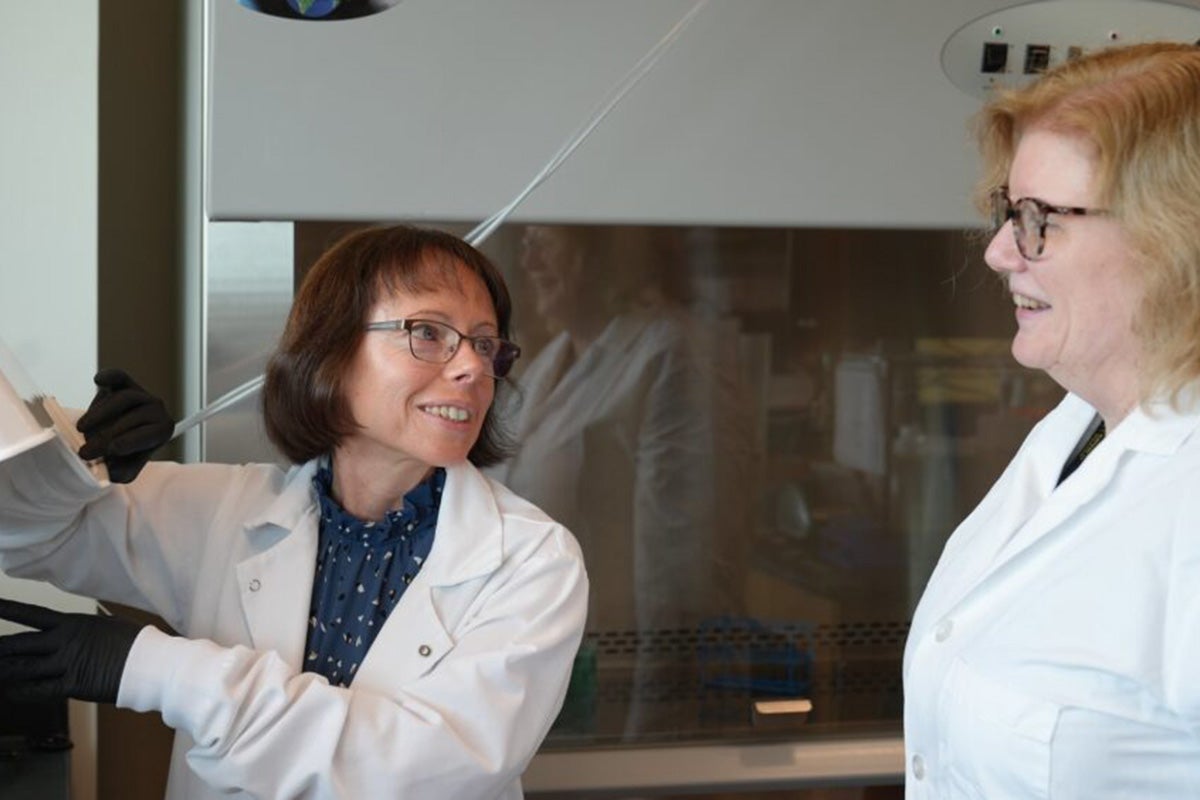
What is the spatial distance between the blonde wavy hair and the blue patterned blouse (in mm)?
613

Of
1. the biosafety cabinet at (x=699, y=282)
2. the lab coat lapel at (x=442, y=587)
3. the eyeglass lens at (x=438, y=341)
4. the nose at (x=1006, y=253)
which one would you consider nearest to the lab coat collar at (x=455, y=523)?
the lab coat lapel at (x=442, y=587)

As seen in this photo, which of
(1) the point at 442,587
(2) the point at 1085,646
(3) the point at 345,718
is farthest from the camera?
(1) the point at 442,587

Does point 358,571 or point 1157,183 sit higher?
point 1157,183

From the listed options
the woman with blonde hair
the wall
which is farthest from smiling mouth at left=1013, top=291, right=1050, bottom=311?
the wall

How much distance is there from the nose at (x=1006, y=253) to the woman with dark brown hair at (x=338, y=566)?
441mm

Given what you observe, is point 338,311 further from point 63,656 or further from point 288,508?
point 63,656

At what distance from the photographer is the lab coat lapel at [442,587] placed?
123cm

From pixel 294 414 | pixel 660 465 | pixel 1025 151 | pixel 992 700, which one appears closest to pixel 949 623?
pixel 992 700

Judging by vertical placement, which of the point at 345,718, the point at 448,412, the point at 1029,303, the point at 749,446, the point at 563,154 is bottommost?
the point at 345,718

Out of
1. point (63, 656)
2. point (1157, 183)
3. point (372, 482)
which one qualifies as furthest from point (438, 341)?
point (1157, 183)

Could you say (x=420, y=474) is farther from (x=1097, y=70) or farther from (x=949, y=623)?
(x=1097, y=70)

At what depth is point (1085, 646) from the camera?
1.00 metres

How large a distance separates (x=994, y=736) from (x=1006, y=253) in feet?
1.12

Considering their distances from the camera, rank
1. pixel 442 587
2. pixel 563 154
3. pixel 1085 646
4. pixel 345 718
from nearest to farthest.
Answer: pixel 1085 646
pixel 345 718
pixel 442 587
pixel 563 154
